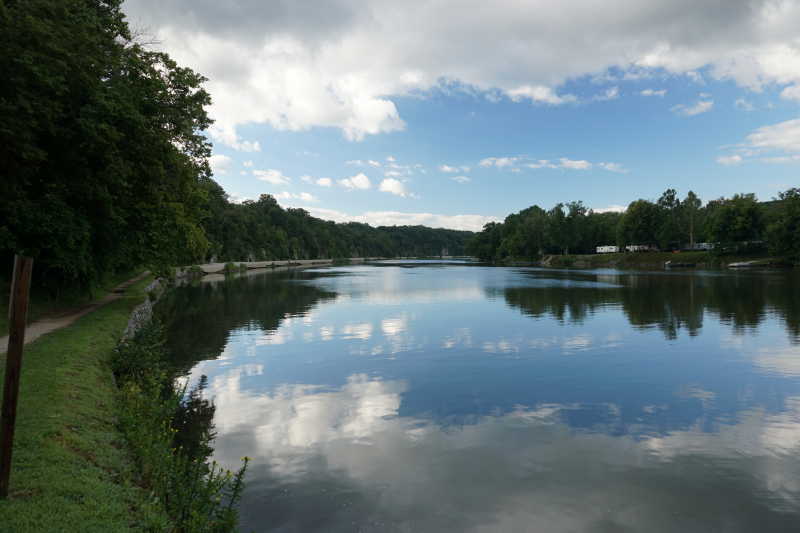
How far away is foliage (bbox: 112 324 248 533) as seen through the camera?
289 inches

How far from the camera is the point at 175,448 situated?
10891 mm

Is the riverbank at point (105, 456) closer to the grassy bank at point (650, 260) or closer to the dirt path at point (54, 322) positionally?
the dirt path at point (54, 322)

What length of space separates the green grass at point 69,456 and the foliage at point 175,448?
0.35 meters

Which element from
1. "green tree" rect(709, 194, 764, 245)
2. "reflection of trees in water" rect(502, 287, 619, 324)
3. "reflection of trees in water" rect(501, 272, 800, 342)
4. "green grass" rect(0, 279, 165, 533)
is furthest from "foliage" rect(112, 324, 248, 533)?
"green tree" rect(709, 194, 764, 245)

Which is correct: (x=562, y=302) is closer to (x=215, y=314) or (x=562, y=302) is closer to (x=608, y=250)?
(x=215, y=314)

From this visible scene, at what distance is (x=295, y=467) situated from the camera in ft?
36.0

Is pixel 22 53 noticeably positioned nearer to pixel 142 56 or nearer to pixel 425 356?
pixel 142 56

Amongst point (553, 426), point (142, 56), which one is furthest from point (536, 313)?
point (142, 56)

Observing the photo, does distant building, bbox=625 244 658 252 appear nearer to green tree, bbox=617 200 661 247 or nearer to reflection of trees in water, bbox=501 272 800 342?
green tree, bbox=617 200 661 247

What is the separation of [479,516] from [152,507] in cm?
564

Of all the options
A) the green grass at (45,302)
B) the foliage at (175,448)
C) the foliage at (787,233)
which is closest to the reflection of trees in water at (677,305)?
the foliage at (175,448)

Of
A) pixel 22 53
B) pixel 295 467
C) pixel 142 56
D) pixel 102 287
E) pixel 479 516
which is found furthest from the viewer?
pixel 102 287

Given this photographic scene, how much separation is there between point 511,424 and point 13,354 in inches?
460

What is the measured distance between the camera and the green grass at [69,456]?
618 cm
